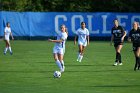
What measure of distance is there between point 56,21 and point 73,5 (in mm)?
5568

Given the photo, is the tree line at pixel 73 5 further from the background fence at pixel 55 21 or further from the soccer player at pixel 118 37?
the soccer player at pixel 118 37

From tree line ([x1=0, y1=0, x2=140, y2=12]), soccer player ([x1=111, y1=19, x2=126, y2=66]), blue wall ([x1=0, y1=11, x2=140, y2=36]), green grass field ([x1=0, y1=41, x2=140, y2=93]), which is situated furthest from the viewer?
tree line ([x1=0, y1=0, x2=140, y2=12])

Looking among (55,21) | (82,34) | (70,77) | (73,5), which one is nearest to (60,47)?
(70,77)

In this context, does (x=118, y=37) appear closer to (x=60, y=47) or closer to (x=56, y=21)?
(x=60, y=47)

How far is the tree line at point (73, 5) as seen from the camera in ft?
202

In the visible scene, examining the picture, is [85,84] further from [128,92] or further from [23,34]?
[23,34]

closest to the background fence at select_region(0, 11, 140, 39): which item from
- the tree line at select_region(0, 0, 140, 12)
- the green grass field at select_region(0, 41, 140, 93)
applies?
the tree line at select_region(0, 0, 140, 12)

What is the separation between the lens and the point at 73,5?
2427 inches

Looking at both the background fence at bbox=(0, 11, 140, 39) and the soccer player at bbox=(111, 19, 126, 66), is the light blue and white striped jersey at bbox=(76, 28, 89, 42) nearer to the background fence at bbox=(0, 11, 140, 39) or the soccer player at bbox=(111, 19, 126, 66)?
the soccer player at bbox=(111, 19, 126, 66)

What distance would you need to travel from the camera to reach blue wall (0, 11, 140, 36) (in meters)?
56.3

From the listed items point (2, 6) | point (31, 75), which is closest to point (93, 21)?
point (2, 6)

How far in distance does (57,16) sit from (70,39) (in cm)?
270

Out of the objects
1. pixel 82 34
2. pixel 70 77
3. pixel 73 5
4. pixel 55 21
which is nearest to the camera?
pixel 70 77

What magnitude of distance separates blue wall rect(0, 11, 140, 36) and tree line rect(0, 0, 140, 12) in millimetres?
3969
